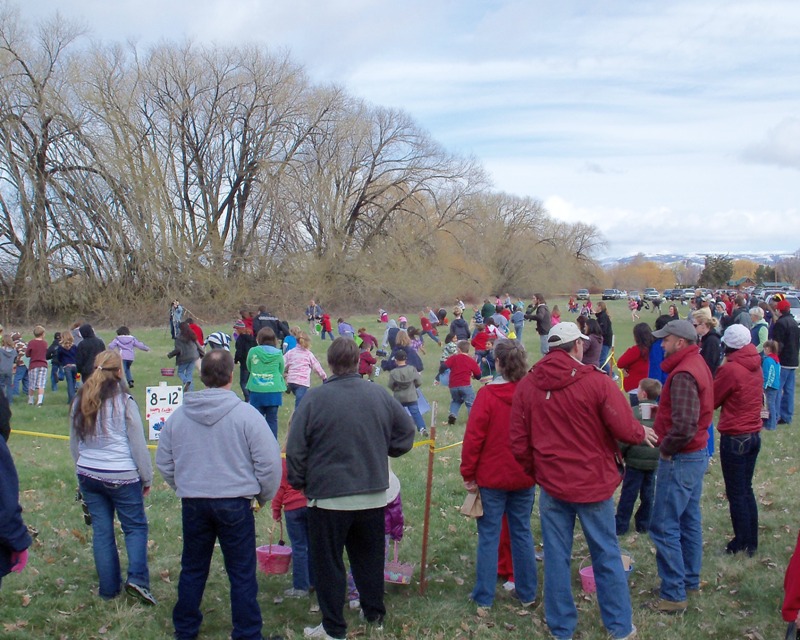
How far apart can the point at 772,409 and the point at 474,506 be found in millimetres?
7953

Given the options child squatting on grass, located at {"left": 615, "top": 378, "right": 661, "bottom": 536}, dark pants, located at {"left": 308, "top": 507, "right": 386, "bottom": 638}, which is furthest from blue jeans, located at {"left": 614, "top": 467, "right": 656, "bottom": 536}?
dark pants, located at {"left": 308, "top": 507, "right": 386, "bottom": 638}

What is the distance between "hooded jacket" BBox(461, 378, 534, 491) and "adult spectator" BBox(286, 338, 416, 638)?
587mm

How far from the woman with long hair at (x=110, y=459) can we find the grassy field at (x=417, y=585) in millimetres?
451

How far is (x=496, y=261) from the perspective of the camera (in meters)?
69.4

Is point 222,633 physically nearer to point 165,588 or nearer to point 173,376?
point 165,588

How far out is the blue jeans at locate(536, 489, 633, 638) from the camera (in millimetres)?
4418

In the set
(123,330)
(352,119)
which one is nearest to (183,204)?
(352,119)

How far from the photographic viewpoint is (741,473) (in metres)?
5.77

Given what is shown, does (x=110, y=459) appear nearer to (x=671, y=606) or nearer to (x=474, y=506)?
(x=474, y=506)

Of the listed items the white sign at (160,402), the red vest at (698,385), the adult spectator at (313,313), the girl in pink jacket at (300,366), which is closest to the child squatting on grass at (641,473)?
the red vest at (698,385)

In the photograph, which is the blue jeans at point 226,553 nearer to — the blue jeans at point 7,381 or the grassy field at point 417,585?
the grassy field at point 417,585

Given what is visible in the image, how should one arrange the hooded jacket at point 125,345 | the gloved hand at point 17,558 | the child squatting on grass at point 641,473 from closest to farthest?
the gloved hand at point 17,558 < the child squatting on grass at point 641,473 < the hooded jacket at point 125,345

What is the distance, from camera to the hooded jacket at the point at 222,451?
4.32 metres

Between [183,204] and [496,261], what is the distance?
3916cm
